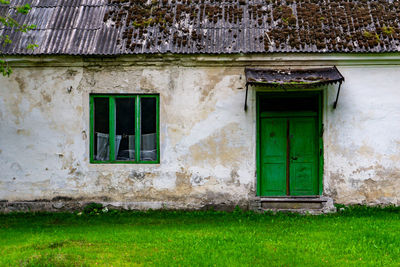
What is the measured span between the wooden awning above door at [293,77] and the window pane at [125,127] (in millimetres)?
2522

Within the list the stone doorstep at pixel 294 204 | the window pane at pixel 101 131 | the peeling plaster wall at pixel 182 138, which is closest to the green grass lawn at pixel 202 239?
the stone doorstep at pixel 294 204

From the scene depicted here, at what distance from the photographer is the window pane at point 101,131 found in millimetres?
10422

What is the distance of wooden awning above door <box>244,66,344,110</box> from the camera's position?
9234mm

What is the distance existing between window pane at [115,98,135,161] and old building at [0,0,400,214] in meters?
0.02

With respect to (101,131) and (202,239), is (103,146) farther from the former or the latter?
(202,239)

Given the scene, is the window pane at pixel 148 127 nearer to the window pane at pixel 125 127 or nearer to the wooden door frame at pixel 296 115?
the window pane at pixel 125 127

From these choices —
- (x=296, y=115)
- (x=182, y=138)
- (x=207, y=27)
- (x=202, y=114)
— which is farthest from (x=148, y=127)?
(x=296, y=115)

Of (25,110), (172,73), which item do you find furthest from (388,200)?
(25,110)

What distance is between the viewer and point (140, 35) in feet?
33.9

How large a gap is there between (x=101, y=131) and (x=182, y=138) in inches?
71.6

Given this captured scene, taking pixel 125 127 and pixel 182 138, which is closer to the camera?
pixel 182 138

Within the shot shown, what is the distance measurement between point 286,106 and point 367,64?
190 cm

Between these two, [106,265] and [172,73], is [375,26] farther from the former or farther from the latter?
[106,265]

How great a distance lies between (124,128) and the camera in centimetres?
1043
